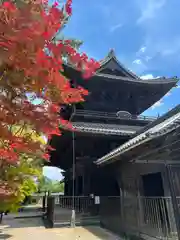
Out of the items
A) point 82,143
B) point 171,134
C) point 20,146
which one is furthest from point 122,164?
point 20,146

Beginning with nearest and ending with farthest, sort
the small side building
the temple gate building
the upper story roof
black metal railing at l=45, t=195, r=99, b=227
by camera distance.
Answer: the small side building, the temple gate building, black metal railing at l=45, t=195, r=99, b=227, the upper story roof

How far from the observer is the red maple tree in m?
1.46

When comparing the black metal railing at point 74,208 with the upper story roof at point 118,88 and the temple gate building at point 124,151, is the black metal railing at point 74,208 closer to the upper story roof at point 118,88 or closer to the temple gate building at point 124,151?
the temple gate building at point 124,151

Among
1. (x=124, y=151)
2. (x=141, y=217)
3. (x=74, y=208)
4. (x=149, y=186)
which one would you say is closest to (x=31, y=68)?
(x=124, y=151)

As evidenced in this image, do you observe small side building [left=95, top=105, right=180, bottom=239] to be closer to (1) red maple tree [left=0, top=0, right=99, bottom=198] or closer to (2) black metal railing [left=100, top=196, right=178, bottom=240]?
(2) black metal railing [left=100, top=196, right=178, bottom=240]

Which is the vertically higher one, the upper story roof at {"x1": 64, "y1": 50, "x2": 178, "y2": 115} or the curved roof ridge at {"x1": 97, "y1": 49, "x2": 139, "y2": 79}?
the curved roof ridge at {"x1": 97, "y1": 49, "x2": 139, "y2": 79}

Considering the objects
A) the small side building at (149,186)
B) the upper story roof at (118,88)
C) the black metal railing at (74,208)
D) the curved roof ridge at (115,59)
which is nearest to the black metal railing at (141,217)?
the small side building at (149,186)

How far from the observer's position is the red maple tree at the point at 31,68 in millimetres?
1455

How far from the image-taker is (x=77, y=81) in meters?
11.3

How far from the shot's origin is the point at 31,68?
1.55 meters

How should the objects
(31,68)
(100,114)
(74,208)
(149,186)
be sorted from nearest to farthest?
(31,68) < (149,186) < (74,208) < (100,114)

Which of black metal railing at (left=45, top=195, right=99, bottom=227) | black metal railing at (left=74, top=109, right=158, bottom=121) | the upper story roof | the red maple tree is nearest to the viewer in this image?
the red maple tree

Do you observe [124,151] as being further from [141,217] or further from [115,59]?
[115,59]

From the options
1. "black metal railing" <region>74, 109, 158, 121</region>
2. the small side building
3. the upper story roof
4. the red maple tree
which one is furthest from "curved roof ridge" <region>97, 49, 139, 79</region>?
the red maple tree
